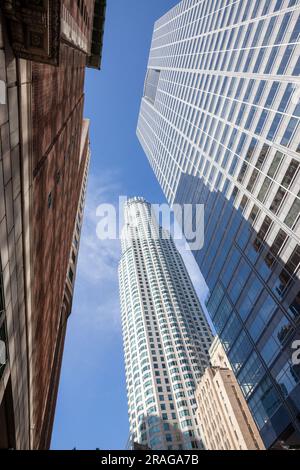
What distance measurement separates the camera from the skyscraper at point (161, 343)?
102250 mm

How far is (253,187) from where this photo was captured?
46.7m

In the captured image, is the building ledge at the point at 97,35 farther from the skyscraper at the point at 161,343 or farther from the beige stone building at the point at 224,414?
the skyscraper at the point at 161,343

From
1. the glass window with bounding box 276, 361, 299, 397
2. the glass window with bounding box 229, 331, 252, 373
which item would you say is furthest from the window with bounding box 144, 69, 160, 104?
the glass window with bounding box 276, 361, 299, 397

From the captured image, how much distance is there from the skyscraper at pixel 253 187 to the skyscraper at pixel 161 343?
2456 inches

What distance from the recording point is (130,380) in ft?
409

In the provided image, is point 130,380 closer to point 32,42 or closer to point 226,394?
point 226,394

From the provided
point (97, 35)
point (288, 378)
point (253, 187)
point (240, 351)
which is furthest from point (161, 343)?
point (97, 35)

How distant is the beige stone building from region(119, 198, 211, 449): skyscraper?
10.3 meters

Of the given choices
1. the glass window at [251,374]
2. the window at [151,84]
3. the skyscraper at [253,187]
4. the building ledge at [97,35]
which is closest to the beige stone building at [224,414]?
the glass window at [251,374]

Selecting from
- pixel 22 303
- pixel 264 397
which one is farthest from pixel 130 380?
pixel 22 303

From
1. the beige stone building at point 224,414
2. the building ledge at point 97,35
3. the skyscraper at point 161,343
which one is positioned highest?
the building ledge at point 97,35

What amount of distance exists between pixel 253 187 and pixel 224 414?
62980mm

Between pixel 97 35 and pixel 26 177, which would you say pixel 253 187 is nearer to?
pixel 97 35

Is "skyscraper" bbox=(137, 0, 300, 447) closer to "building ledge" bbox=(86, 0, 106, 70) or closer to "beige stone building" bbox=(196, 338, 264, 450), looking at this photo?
"building ledge" bbox=(86, 0, 106, 70)
